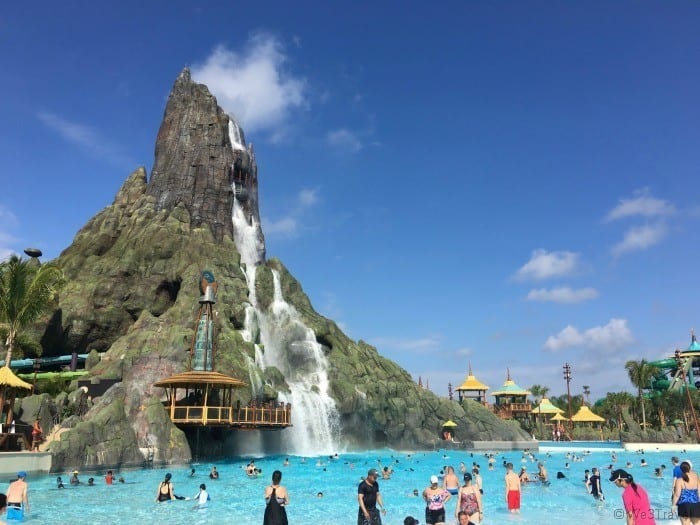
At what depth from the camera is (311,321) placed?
199 feet

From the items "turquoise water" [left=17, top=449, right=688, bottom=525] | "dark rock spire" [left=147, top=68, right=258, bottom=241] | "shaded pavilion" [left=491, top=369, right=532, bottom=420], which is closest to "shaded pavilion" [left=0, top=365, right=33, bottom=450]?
"turquoise water" [left=17, top=449, right=688, bottom=525]

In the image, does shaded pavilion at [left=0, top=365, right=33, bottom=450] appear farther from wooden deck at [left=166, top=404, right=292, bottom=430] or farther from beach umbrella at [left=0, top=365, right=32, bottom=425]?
wooden deck at [left=166, top=404, right=292, bottom=430]

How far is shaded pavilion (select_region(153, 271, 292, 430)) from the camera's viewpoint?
34.1m

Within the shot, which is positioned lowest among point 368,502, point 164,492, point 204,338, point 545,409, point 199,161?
point 545,409

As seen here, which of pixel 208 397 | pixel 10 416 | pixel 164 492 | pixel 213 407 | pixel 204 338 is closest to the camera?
pixel 164 492

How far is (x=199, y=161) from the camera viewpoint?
6694cm

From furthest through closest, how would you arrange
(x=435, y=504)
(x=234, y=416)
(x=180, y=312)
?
(x=180, y=312) → (x=234, y=416) → (x=435, y=504)

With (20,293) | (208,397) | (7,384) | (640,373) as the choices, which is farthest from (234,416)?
(640,373)

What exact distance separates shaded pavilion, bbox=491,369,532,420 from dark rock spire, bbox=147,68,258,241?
41999 mm

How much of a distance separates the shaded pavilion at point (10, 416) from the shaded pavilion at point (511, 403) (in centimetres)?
6129

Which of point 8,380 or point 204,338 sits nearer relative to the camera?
point 8,380

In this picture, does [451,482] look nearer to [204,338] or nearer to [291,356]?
[204,338]

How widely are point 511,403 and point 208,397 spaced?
5151 centimetres

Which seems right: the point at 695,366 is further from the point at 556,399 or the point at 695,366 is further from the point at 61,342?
the point at 61,342
